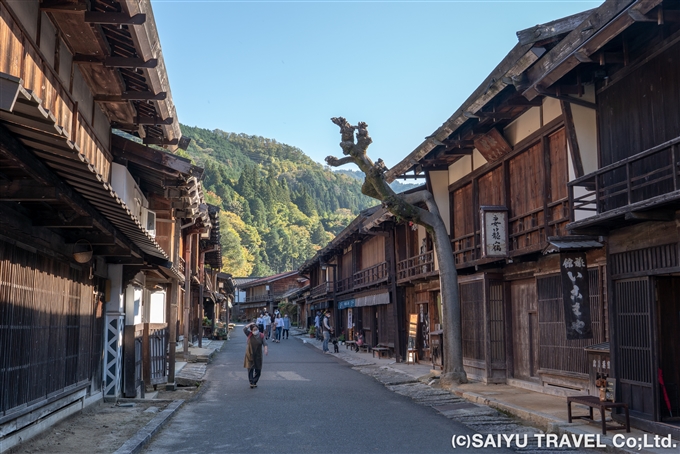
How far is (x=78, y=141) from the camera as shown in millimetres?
11773

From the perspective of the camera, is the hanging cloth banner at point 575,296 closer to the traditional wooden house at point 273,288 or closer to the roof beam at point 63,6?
the roof beam at point 63,6

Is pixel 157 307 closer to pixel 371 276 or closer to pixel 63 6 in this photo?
pixel 371 276

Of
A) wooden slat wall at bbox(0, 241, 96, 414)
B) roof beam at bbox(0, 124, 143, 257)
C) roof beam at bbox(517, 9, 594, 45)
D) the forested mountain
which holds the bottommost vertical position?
wooden slat wall at bbox(0, 241, 96, 414)

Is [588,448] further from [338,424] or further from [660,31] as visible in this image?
[660,31]

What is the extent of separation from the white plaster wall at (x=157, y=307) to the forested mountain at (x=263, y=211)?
71.9 metres

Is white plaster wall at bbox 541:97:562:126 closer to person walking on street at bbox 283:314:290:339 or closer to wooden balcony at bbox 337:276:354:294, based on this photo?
wooden balcony at bbox 337:276:354:294

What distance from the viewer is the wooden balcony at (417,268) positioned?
22.2 metres

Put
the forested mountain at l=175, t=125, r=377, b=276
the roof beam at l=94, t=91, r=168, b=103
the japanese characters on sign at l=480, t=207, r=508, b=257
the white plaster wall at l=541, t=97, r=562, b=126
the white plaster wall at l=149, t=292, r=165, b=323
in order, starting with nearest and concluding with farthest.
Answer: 1. the roof beam at l=94, t=91, r=168, b=103
2. the white plaster wall at l=541, t=97, r=562, b=126
3. the japanese characters on sign at l=480, t=207, r=508, b=257
4. the white plaster wall at l=149, t=292, r=165, b=323
5. the forested mountain at l=175, t=125, r=377, b=276

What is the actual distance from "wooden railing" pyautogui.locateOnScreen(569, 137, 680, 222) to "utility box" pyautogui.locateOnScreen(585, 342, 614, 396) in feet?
7.95

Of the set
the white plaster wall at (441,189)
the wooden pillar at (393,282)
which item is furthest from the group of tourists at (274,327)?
the white plaster wall at (441,189)

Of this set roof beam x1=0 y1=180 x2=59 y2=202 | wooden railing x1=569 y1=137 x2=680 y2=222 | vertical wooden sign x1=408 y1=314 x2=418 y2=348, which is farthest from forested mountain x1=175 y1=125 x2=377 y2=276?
roof beam x1=0 y1=180 x2=59 y2=202

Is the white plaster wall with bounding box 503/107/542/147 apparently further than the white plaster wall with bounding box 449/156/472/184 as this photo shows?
No

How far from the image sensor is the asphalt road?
965 cm

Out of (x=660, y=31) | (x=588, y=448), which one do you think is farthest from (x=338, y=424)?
(x=660, y=31)
